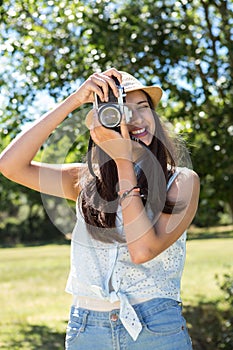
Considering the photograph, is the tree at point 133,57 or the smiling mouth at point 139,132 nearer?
the smiling mouth at point 139,132

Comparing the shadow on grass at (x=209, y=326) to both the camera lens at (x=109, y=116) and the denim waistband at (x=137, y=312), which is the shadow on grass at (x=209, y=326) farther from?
the camera lens at (x=109, y=116)

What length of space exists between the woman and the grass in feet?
A: 16.1

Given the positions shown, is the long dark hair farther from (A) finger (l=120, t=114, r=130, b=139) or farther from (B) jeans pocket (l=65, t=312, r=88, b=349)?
(B) jeans pocket (l=65, t=312, r=88, b=349)

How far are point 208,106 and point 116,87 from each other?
4686 millimetres

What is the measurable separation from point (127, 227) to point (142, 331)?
13.4 inches

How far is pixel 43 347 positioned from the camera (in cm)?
733

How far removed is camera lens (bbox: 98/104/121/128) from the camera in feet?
7.25

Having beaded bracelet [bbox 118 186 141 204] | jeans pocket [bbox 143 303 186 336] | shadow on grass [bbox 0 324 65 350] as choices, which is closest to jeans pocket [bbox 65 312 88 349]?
jeans pocket [bbox 143 303 186 336]

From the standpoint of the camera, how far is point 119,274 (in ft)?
7.39

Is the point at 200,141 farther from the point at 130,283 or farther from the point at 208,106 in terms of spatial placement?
the point at 130,283

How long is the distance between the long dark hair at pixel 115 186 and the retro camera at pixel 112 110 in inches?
7.2

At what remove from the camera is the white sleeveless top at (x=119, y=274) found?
2232 mm

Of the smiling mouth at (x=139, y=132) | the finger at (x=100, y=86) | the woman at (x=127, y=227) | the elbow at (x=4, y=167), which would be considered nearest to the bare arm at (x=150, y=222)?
the woman at (x=127, y=227)

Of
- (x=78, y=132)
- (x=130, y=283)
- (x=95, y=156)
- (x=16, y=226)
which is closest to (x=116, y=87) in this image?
(x=95, y=156)
